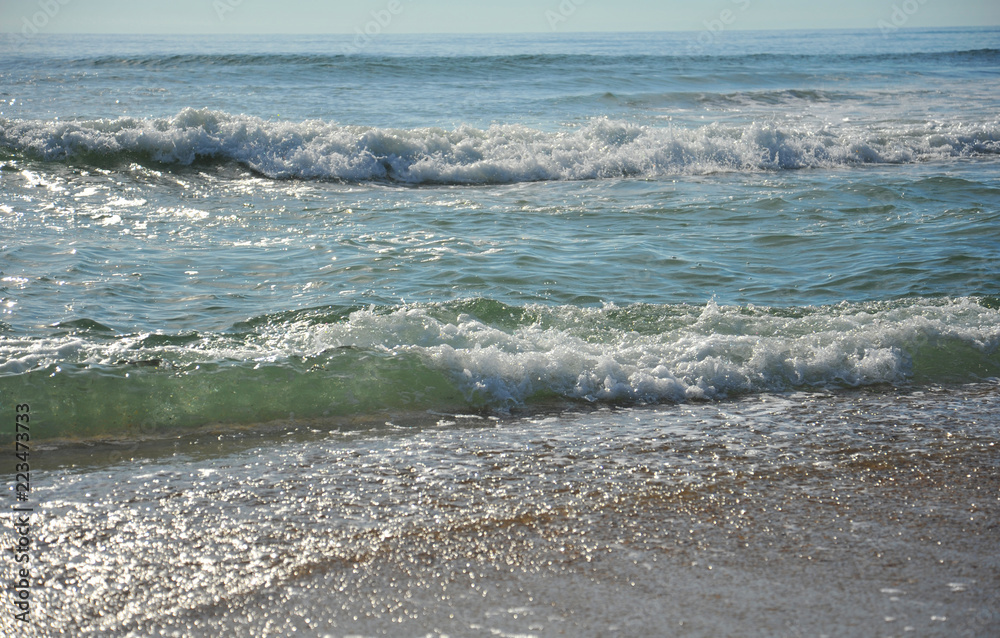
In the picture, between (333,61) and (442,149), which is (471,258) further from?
(333,61)

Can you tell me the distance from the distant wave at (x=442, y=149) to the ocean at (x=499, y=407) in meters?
1.09

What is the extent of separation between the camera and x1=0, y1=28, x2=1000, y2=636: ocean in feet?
8.10

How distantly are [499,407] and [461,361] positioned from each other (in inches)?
16.8

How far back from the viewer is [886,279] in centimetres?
646

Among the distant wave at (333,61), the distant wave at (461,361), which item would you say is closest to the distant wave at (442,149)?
the distant wave at (461,361)

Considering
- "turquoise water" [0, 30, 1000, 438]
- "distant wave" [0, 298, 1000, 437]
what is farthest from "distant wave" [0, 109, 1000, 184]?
"distant wave" [0, 298, 1000, 437]

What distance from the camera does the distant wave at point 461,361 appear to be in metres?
4.17

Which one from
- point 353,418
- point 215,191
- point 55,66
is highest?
point 55,66

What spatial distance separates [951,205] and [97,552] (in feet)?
31.7

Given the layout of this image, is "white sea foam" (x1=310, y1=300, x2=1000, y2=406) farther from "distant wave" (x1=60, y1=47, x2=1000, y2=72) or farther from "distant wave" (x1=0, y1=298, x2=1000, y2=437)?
"distant wave" (x1=60, y1=47, x2=1000, y2=72)

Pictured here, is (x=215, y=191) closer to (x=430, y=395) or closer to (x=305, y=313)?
(x=305, y=313)

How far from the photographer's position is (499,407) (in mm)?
4242

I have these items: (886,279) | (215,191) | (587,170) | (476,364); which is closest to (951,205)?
(886,279)

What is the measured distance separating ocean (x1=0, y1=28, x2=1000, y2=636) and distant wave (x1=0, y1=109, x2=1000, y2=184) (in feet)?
3.58
